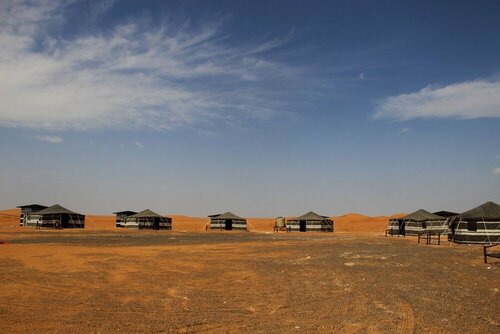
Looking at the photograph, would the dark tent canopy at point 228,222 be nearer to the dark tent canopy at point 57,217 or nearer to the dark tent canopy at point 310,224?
the dark tent canopy at point 310,224

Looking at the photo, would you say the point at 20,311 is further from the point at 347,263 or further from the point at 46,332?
the point at 347,263

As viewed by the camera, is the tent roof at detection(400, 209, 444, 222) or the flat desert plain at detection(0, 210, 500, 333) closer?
the flat desert plain at detection(0, 210, 500, 333)

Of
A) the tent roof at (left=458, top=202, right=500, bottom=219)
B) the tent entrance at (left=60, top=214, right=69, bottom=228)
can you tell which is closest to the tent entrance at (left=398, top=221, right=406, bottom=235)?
the tent roof at (left=458, top=202, right=500, bottom=219)

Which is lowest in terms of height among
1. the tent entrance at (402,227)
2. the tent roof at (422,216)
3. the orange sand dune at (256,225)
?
the orange sand dune at (256,225)

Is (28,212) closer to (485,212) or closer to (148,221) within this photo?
(148,221)

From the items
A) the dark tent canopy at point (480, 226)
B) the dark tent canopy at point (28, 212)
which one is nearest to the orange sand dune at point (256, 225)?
the dark tent canopy at point (28, 212)

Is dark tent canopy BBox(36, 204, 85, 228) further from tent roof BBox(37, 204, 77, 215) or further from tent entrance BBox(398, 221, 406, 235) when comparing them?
tent entrance BBox(398, 221, 406, 235)

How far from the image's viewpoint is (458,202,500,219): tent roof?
35562 millimetres

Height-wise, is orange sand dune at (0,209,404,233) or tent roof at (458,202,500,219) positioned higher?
tent roof at (458,202,500,219)

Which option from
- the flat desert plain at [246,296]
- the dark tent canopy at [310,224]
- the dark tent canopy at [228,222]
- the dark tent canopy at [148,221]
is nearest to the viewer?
the flat desert plain at [246,296]

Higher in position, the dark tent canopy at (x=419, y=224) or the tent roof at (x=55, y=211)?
the tent roof at (x=55, y=211)

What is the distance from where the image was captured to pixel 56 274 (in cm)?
1662

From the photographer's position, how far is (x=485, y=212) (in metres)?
36.1

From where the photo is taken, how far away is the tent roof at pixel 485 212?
35562 mm
